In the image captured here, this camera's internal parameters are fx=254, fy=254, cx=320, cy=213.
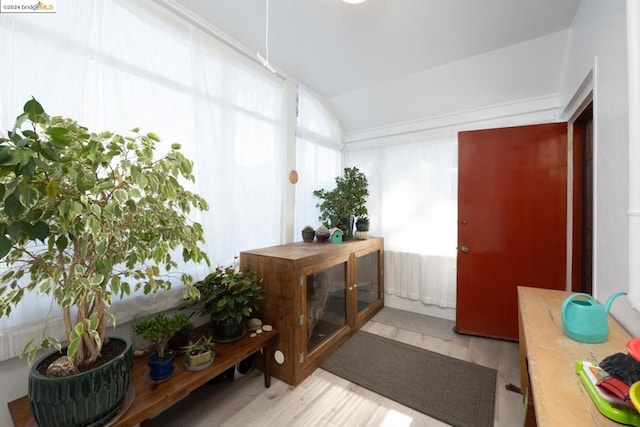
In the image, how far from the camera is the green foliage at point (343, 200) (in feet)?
Result: 8.77

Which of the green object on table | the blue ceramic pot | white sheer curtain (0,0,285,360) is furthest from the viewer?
the blue ceramic pot

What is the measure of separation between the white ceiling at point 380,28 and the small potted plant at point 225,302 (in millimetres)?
1809

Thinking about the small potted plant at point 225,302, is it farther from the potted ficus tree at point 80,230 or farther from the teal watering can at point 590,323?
the teal watering can at point 590,323

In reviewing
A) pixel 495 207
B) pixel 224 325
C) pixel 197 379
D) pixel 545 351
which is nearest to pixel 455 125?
pixel 495 207

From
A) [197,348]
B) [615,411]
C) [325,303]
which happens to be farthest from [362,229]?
[615,411]

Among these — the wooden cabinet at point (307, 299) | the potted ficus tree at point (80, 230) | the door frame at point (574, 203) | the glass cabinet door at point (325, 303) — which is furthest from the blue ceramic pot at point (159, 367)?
the door frame at point (574, 203)

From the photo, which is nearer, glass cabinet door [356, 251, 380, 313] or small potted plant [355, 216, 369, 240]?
glass cabinet door [356, 251, 380, 313]

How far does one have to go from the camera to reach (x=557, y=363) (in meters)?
0.87

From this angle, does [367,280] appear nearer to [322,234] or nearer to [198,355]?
[322,234]

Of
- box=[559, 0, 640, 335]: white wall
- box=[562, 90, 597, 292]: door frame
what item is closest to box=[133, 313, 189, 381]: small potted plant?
box=[559, 0, 640, 335]: white wall

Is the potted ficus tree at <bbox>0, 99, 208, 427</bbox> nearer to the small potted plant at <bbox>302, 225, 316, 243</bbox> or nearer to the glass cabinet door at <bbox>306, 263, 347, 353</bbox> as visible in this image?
the glass cabinet door at <bbox>306, 263, 347, 353</bbox>

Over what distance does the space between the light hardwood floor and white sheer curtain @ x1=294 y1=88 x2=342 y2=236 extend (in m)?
1.30

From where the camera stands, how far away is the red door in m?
2.14

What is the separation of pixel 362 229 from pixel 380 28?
179cm
